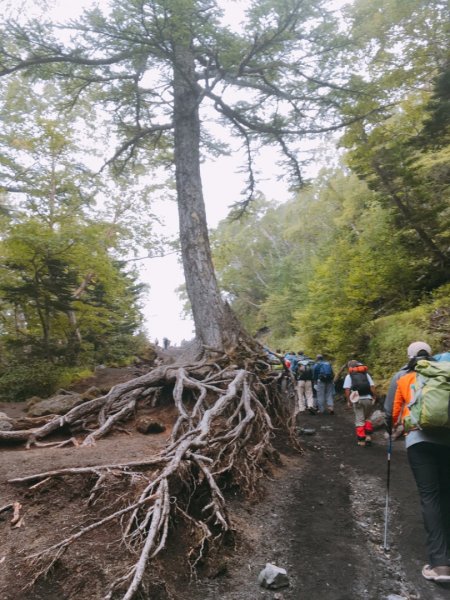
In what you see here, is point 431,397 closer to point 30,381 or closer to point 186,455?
point 186,455

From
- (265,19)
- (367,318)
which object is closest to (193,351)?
(367,318)

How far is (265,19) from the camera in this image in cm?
735

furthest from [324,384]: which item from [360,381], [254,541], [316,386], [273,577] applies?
[273,577]

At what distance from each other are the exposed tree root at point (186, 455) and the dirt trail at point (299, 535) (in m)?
0.22

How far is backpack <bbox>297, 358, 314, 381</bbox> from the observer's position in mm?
11469

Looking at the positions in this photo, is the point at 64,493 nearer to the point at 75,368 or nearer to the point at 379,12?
the point at 75,368

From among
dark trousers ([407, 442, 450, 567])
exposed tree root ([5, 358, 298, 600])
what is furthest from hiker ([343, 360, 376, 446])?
dark trousers ([407, 442, 450, 567])

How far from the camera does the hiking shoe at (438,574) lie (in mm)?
2921

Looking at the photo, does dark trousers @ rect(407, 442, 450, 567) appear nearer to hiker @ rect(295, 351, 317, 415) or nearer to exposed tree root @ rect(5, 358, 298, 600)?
exposed tree root @ rect(5, 358, 298, 600)

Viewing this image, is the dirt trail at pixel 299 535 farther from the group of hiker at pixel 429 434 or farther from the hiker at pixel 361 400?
the hiker at pixel 361 400

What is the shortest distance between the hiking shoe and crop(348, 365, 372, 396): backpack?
4.97 m

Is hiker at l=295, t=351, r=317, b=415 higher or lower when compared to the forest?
lower

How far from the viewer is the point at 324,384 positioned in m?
11.2

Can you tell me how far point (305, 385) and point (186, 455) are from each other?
8552 mm
